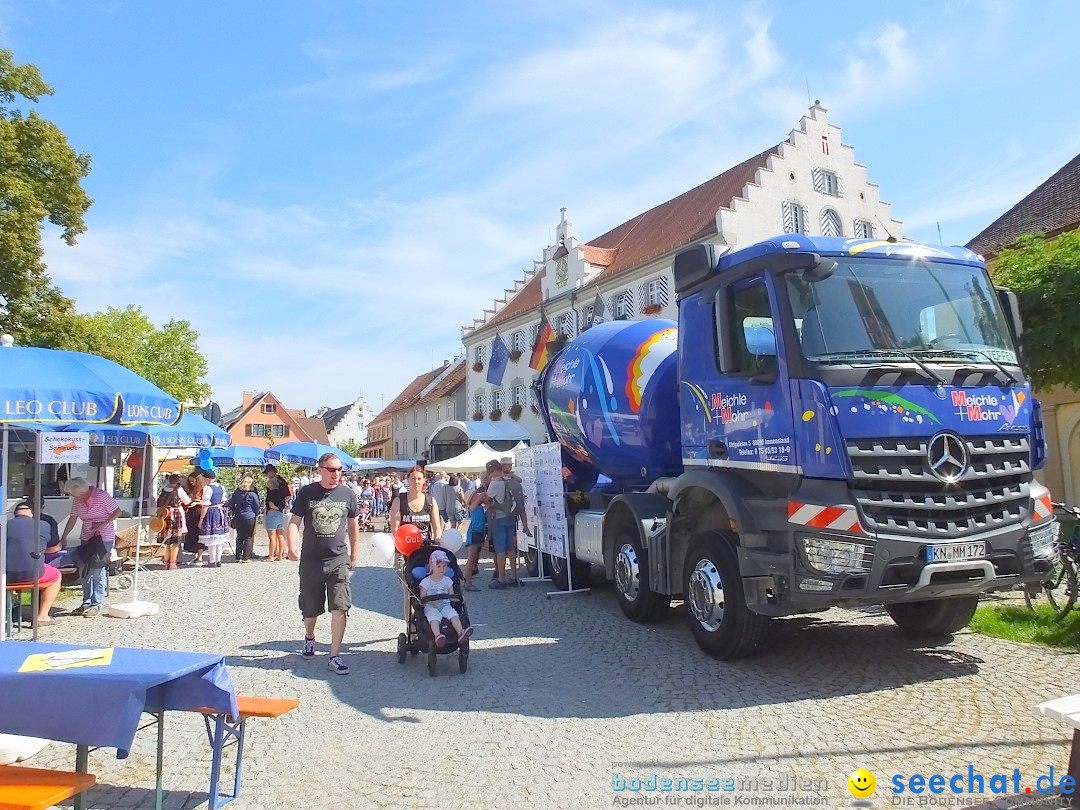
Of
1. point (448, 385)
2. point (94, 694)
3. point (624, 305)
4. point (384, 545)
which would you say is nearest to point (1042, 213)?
point (384, 545)

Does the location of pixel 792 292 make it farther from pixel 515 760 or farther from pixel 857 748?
pixel 515 760

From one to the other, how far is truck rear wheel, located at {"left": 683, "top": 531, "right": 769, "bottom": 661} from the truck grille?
1287mm

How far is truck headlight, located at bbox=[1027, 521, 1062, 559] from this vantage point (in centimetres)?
559

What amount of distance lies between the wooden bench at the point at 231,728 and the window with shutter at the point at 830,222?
110 feet

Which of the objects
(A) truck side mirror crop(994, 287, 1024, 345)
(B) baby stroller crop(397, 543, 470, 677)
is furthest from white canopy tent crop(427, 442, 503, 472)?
(A) truck side mirror crop(994, 287, 1024, 345)

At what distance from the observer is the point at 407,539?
7434 mm

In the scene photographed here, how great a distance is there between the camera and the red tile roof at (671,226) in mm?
33094

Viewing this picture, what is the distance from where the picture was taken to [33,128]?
20078mm

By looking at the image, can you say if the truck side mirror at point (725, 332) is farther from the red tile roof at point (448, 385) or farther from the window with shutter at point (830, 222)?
the red tile roof at point (448, 385)

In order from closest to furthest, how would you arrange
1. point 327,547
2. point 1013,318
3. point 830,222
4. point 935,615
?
1. point 1013,318
2. point 327,547
3. point 935,615
4. point 830,222

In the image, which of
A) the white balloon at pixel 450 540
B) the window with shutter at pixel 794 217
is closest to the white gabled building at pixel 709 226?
the window with shutter at pixel 794 217

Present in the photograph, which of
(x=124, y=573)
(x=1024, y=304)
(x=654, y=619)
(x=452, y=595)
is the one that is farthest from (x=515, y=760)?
(x=124, y=573)

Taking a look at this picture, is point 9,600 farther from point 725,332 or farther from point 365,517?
point 365,517

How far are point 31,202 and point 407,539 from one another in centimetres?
1717
